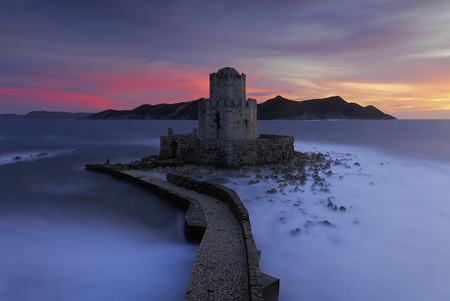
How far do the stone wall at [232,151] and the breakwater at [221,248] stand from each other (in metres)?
5.93

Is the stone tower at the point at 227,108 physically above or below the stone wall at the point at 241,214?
above

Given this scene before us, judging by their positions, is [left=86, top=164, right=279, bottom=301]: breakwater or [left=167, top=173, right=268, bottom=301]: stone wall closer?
[left=167, top=173, right=268, bottom=301]: stone wall

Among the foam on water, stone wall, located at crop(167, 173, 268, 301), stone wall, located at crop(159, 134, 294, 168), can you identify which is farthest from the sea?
stone wall, located at crop(159, 134, 294, 168)

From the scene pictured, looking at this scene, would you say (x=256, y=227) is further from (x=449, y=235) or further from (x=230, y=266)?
(x=449, y=235)

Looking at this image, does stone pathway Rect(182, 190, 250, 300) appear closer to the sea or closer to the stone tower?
the sea

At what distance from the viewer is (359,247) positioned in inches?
319

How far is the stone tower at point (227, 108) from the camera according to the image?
1856cm

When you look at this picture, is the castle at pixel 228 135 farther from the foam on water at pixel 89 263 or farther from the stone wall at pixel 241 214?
the foam on water at pixel 89 263

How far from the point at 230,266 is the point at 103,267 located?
3.53m

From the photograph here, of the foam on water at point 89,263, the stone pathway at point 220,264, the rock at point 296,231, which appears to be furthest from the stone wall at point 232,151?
the rock at point 296,231

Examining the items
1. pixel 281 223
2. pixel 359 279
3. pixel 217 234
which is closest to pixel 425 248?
pixel 359 279

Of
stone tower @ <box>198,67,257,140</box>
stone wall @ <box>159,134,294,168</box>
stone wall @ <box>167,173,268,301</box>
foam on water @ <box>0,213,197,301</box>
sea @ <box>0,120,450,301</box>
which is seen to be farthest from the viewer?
stone tower @ <box>198,67,257,140</box>

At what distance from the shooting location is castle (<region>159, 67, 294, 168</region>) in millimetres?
17594

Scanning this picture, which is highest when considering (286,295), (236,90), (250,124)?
(236,90)
